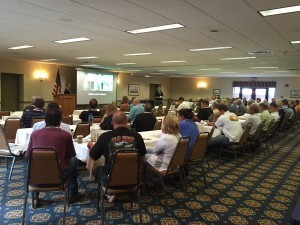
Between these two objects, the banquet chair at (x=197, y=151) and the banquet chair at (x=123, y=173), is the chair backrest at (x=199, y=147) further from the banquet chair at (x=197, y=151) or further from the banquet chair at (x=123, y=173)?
the banquet chair at (x=123, y=173)

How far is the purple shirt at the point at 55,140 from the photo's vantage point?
2752 millimetres

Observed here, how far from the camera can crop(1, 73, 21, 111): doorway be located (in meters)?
12.2

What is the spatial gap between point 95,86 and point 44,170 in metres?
12.9

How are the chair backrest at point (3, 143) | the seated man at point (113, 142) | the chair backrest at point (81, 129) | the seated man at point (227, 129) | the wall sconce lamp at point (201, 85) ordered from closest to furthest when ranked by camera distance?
1. the seated man at point (113, 142)
2. the chair backrest at point (3, 143)
3. the chair backrest at point (81, 129)
4. the seated man at point (227, 129)
5. the wall sconce lamp at point (201, 85)

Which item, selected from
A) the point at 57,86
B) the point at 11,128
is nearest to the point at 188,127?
the point at 11,128

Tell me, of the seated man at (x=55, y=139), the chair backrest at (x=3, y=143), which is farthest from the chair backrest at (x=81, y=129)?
the seated man at (x=55, y=139)

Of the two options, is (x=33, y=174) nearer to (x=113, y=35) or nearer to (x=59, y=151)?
(x=59, y=151)

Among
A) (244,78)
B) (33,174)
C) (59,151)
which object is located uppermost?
(244,78)

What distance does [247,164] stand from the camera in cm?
549

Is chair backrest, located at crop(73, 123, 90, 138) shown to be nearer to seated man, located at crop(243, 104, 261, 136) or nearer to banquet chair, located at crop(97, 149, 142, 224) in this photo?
banquet chair, located at crop(97, 149, 142, 224)

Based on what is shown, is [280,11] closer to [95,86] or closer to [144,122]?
[144,122]

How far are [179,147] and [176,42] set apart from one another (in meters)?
3.67

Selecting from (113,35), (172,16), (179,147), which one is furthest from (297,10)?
(113,35)

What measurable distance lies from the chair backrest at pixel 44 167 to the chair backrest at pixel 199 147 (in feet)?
6.36
